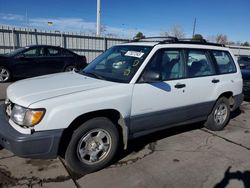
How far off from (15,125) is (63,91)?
2.29 ft

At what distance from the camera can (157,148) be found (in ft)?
13.8

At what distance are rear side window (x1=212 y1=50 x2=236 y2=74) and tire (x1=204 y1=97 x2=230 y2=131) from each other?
0.61 m

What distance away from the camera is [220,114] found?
5.23 metres

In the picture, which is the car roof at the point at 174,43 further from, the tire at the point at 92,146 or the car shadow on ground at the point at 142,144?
the car shadow on ground at the point at 142,144

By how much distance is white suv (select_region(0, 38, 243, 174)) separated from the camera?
9.40ft

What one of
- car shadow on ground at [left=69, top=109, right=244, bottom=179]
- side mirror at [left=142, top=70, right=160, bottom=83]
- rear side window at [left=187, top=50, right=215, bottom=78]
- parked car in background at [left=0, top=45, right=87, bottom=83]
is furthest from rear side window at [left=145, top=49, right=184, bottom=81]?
parked car in background at [left=0, top=45, right=87, bottom=83]

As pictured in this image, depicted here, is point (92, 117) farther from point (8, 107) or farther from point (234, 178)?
point (234, 178)

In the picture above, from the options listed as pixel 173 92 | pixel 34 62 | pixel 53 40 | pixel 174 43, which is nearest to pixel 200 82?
pixel 173 92

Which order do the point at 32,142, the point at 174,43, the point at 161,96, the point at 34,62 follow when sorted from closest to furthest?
the point at 32,142 → the point at 161,96 → the point at 174,43 → the point at 34,62

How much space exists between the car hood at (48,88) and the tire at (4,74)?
696cm

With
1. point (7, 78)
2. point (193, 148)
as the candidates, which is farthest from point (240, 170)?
point (7, 78)

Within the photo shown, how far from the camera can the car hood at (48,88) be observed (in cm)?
297

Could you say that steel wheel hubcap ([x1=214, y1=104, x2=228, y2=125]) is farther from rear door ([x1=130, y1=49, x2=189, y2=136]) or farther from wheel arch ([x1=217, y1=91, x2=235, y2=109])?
rear door ([x1=130, y1=49, x2=189, y2=136])

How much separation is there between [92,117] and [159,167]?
125 cm
